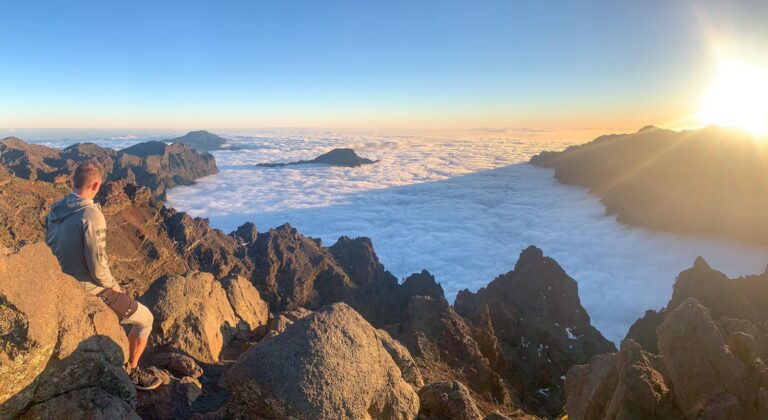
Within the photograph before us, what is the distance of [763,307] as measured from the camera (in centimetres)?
1116

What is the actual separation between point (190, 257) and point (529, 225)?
43.2 metres

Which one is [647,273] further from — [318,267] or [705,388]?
[705,388]

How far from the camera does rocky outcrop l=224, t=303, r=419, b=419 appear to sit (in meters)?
3.81

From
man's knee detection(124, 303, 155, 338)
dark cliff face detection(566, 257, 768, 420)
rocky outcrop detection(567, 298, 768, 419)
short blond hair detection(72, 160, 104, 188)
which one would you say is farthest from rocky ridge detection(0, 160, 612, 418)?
rocky outcrop detection(567, 298, 768, 419)

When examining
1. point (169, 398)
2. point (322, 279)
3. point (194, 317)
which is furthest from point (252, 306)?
point (322, 279)

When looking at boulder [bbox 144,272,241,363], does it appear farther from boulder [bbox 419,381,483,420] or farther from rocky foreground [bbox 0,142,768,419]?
boulder [bbox 419,381,483,420]

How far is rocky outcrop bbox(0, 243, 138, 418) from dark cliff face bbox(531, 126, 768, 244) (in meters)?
47.0

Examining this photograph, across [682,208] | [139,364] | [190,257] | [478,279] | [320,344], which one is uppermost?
[320,344]

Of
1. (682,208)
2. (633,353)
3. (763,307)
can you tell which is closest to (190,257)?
(633,353)

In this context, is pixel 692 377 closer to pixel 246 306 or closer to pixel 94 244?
pixel 94 244

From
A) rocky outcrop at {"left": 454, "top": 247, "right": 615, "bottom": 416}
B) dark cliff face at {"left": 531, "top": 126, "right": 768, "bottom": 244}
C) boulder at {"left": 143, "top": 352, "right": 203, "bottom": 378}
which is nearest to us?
boulder at {"left": 143, "top": 352, "right": 203, "bottom": 378}

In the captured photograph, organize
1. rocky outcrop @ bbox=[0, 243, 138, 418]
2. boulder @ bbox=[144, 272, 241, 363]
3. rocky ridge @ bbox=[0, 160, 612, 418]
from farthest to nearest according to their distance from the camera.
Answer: boulder @ bbox=[144, 272, 241, 363] → rocky ridge @ bbox=[0, 160, 612, 418] → rocky outcrop @ bbox=[0, 243, 138, 418]

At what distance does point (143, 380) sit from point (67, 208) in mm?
1994

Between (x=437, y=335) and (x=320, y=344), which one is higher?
(x=320, y=344)
